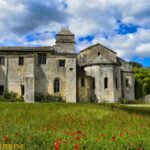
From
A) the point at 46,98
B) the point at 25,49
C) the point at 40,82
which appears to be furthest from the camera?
the point at 25,49

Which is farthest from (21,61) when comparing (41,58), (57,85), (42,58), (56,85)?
(57,85)

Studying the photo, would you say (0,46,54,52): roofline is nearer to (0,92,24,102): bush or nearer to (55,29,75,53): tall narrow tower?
(55,29,75,53): tall narrow tower

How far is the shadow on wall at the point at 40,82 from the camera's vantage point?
39.5 m

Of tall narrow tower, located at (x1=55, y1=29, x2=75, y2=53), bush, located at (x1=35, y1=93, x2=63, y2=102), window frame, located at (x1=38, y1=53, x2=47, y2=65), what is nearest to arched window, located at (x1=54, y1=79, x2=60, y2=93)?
bush, located at (x1=35, y1=93, x2=63, y2=102)

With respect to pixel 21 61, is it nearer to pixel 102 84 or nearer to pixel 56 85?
pixel 56 85

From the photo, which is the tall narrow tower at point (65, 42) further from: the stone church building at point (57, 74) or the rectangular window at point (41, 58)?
the rectangular window at point (41, 58)

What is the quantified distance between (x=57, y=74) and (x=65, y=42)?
16.8 feet

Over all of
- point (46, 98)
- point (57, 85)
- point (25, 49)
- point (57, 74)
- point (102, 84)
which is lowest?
point (46, 98)

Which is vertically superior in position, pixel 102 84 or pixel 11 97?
pixel 102 84

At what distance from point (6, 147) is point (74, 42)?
35.5 meters

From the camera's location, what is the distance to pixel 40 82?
39.8 meters

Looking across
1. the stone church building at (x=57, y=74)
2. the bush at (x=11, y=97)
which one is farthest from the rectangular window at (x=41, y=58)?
the bush at (x=11, y=97)

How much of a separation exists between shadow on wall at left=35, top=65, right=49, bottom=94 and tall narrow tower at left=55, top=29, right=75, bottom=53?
4.09 metres

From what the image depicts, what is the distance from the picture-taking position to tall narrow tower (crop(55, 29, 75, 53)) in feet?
134
